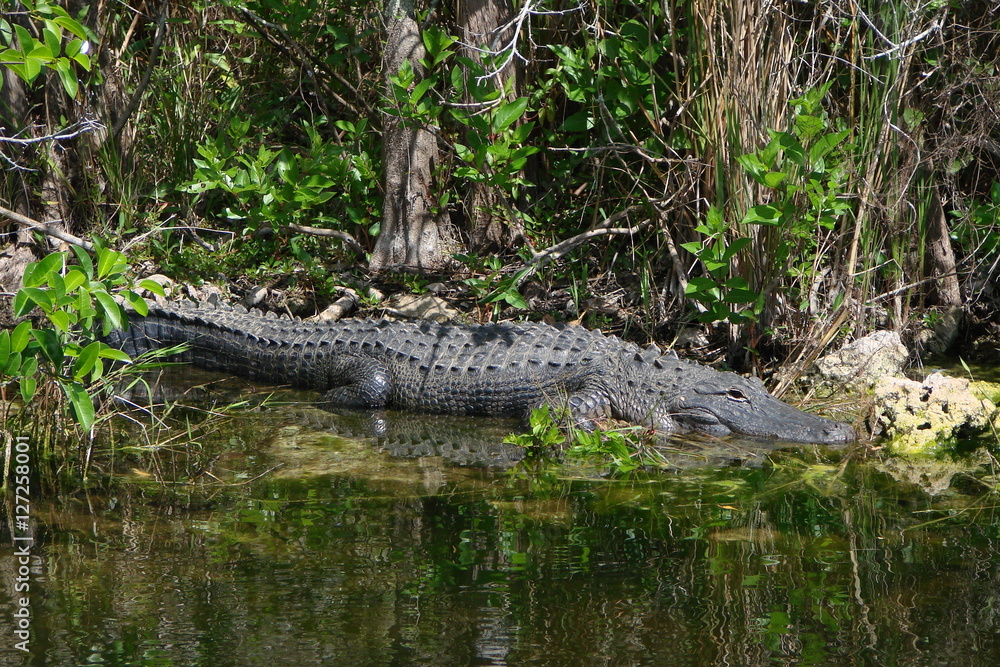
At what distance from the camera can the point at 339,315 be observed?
22.0 ft

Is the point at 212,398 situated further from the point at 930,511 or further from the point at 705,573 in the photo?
the point at 930,511

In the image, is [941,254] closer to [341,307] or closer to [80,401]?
[341,307]

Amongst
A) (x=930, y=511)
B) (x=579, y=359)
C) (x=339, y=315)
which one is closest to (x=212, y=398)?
(x=339, y=315)

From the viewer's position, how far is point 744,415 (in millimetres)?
4801

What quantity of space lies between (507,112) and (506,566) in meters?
3.55

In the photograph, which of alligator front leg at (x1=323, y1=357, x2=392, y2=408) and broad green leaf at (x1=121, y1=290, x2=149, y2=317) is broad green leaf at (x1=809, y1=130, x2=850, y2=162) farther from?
broad green leaf at (x1=121, y1=290, x2=149, y2=317)

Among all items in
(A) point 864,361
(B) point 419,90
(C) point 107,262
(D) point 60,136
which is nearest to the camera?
(C) point 107,262

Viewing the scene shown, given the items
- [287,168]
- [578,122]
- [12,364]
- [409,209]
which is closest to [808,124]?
[578,122]

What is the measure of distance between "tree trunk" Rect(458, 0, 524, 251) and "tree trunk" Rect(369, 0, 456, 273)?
0.80 feet

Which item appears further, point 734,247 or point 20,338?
point 734,247

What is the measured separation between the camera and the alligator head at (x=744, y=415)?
4539 millimetres

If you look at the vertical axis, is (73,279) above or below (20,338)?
above

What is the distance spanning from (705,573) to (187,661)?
1554mm

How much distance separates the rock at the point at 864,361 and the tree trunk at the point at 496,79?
225cm
